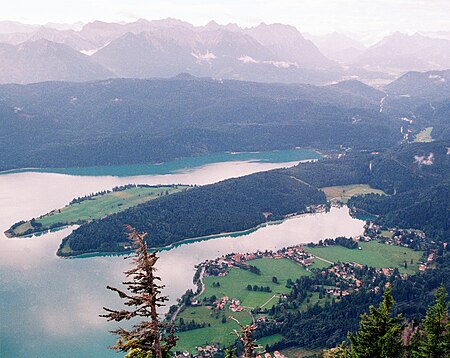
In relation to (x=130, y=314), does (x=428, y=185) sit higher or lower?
lower

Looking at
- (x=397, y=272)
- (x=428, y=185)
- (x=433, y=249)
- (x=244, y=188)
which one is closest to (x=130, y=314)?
(x=397, y=272)

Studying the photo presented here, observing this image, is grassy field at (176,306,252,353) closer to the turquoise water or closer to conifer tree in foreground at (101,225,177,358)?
conifer tree in foreground at (101,225,177,358)

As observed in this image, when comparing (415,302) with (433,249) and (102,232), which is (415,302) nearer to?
(433,249)

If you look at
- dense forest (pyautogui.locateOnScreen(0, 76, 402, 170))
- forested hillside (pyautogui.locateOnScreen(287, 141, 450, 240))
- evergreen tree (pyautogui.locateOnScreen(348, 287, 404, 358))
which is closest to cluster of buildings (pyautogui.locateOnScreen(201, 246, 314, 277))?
forested hillside (pyautogui.locateOnScreen(287, 141, 450, 240))

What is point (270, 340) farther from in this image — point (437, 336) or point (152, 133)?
point (152, 133)

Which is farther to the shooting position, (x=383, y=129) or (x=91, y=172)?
(x=383, y=129)

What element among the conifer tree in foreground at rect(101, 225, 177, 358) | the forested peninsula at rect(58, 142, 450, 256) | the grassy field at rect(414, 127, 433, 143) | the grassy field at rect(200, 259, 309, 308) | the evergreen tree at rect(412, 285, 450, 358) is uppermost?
the conifer tree in foreground at rect(101, 225, 177, 358)
